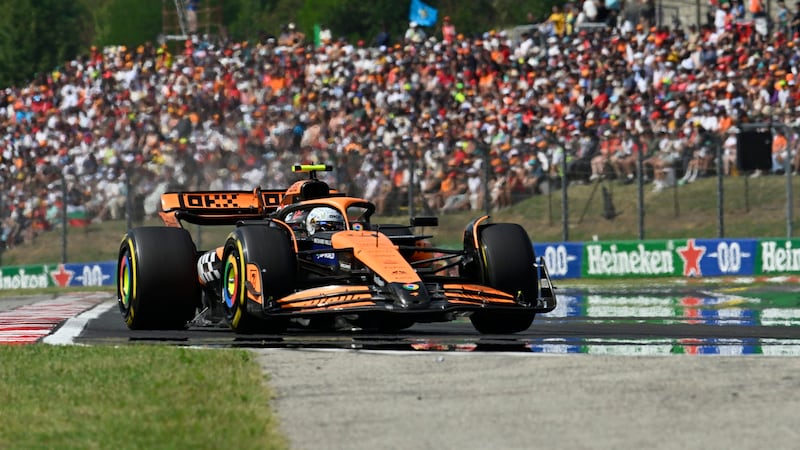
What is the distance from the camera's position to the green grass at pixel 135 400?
21.0 feet

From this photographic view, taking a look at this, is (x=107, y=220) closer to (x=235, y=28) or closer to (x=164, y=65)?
(x=164, y=65)

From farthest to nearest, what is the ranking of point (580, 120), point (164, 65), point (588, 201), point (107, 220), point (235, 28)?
point (235, 28) → point (164, 65) → point (580, 120) → point (107, 220) → point (588, 201)

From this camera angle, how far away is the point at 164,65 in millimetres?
37094

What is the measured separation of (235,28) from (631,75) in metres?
39.5

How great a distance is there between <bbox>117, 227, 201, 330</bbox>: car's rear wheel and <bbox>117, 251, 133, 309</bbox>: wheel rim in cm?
10

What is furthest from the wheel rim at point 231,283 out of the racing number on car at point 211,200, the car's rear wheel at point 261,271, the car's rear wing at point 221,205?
the racing number on car at point 211,200

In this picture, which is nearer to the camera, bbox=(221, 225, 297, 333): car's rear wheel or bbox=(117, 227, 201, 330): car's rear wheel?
bbox=(221, 225, 297, 333): car's rear wheel

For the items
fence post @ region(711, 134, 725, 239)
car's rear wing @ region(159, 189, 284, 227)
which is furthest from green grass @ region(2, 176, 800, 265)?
car's rear wing @ region(159, 189, 284, 227)

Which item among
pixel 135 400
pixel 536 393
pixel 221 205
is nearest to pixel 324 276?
pixel 221 205

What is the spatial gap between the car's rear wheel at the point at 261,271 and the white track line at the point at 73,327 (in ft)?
4.41

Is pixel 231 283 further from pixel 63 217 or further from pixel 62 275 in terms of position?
pixel 62 275

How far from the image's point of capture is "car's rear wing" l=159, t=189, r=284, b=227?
1440 cm

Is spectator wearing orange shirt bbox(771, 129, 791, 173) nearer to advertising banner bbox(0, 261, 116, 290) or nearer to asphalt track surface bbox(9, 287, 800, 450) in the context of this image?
advertising banner bbox(0, 261, 116, 290)

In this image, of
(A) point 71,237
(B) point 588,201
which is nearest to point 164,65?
(A) point 71,237
